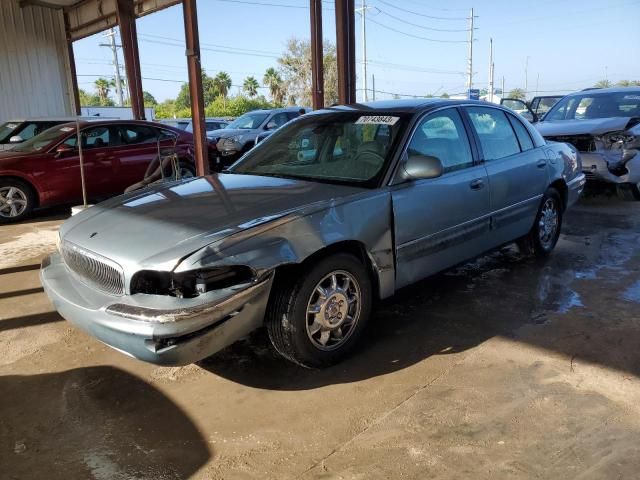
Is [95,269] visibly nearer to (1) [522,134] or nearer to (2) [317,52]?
(1) [522,134]

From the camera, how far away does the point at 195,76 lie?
24.3 feet

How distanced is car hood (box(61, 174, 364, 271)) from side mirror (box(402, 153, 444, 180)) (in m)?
0.38

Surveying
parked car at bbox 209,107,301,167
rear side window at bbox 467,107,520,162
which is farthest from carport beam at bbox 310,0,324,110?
rear side window at bbox 467,107,520,162

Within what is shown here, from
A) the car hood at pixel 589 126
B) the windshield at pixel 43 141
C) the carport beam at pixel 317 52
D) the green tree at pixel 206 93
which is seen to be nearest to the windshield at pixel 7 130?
the windshield at pixel 43 141

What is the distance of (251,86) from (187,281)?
61.2 meters

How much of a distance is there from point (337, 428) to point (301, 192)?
141 cm

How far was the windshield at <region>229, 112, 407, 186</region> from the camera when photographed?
363 centimetres

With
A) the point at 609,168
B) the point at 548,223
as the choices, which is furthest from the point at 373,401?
the point at 609,168

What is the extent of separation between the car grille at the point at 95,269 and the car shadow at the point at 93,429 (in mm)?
642

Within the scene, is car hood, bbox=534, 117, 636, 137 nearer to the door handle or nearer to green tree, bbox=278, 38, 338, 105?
the door handle

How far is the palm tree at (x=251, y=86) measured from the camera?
199ft

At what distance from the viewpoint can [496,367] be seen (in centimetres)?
319

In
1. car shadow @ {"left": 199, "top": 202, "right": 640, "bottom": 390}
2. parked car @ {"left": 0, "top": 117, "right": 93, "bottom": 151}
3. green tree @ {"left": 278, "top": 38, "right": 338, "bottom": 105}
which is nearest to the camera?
car shadow @ {"left": 199, "top": 202, "right": 640, "bottom": 390}

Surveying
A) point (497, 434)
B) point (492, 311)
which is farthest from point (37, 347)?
point (492, 311)
